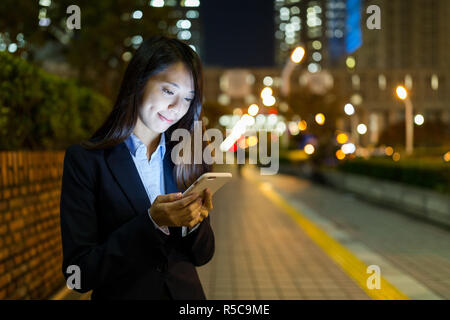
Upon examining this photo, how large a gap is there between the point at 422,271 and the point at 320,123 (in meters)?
19.4

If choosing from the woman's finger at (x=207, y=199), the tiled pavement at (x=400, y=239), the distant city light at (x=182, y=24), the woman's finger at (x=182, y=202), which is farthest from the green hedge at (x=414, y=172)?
the woman's finger at (x=182, y=202)

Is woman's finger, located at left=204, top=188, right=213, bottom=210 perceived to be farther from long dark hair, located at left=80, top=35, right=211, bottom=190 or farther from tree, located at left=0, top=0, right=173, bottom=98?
tree, located at left=0, top=0, right=173, bottom=98

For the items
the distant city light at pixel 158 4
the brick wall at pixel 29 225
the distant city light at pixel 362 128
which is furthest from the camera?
the distant city light at pixel 362 128

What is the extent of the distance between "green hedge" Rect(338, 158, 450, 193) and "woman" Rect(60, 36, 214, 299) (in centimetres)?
987

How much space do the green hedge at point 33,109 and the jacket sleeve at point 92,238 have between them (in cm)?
327

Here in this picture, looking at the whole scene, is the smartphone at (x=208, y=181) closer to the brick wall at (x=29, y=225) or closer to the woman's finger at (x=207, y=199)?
the woman's finger at (x=207, y=199)

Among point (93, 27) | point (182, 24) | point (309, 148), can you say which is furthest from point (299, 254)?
point (309, 148)

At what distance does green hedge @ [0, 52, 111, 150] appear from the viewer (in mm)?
4770

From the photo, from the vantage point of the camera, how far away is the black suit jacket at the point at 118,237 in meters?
1.55

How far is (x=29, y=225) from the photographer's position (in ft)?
15.0

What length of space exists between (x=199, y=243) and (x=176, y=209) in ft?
1.12

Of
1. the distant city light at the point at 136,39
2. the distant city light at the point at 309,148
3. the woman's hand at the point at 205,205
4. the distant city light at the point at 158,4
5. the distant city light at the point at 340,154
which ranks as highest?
the distant city light at the point at 158,4

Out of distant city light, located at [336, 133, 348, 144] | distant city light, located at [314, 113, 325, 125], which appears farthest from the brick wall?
distant city light, located at [314, 113, 325, 125]
